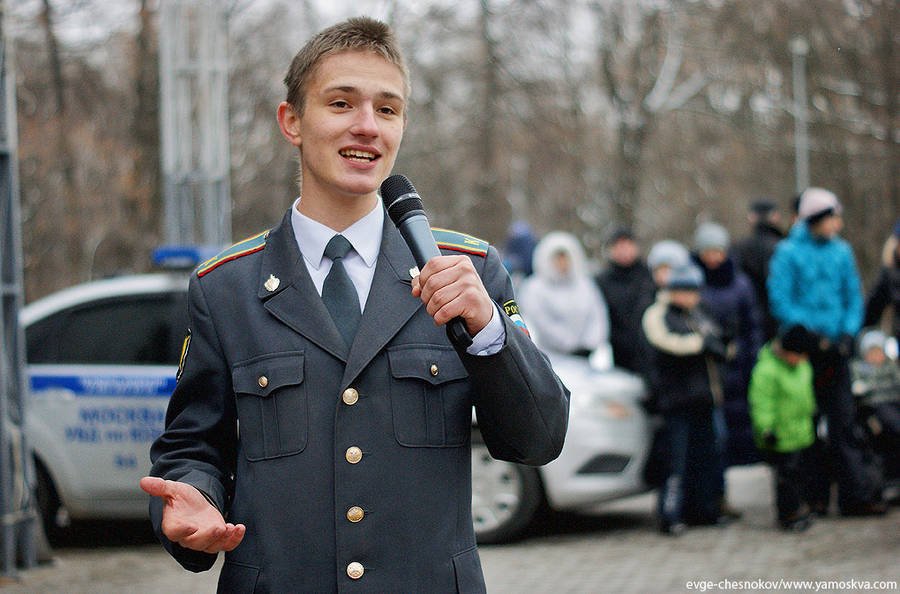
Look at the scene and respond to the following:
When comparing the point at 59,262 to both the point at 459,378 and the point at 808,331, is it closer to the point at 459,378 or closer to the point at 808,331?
the point at 808,331

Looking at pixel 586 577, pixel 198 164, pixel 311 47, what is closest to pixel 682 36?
pixel 198 164

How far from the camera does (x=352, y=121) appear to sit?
2.51m

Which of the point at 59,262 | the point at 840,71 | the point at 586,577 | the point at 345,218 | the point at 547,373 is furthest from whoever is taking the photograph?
the point at 59,262

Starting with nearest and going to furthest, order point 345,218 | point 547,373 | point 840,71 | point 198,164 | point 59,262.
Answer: point 547,373, point 345,218, point 198,164, point 840,71, point 59,262

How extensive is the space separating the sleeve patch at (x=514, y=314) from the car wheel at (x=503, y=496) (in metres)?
5.69

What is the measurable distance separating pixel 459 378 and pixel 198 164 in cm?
1046

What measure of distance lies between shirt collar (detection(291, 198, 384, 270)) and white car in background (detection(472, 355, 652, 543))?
557cm

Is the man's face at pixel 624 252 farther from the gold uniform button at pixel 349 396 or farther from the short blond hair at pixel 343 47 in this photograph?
the gold uniform button at pixel 349 396

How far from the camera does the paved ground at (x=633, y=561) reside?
6.98 m

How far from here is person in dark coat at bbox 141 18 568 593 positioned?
2.34 metres

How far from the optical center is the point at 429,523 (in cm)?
240

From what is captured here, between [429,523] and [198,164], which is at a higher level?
[198,164]

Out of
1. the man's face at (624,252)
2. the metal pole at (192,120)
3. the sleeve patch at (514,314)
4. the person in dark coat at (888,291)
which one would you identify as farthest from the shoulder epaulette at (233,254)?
the metal pole at (192,120)

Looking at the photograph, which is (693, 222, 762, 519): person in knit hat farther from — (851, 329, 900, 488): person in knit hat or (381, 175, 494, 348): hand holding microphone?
(381, 175, 494, 348): hand holding microphone
